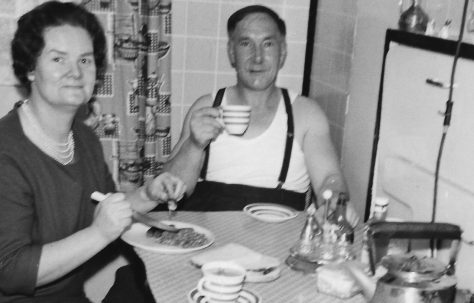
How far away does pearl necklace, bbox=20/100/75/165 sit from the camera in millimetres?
1800

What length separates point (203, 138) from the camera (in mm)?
2215

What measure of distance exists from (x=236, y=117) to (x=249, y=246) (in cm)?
41

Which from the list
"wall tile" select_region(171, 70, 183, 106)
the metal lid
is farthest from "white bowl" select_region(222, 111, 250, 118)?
"wall tile" select_region(171, 70, 183, 106)

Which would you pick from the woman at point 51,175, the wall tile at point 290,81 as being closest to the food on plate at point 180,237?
the woman at point 51,175

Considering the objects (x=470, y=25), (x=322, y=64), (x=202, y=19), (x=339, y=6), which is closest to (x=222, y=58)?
(x=202, y=19)

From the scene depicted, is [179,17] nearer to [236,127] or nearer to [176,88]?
[176,88]

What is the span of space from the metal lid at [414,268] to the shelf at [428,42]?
0.75 m

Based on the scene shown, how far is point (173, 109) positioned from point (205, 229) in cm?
124

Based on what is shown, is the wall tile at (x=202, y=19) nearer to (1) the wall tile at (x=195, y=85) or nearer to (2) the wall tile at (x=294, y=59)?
(1) the wall tile at (x=195, y=85)

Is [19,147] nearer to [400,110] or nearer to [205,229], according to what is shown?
[205,229]

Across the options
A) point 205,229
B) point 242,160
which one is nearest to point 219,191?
point 242,160

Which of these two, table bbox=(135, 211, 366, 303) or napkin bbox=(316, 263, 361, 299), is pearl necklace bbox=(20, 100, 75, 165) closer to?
table bbox=(135, 211, 366, 303)

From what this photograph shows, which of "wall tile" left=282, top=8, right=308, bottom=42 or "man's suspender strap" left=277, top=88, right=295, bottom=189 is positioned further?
"wall tile" left=282, top=8, right=308, bottom=42

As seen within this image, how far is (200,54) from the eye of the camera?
3041mm
